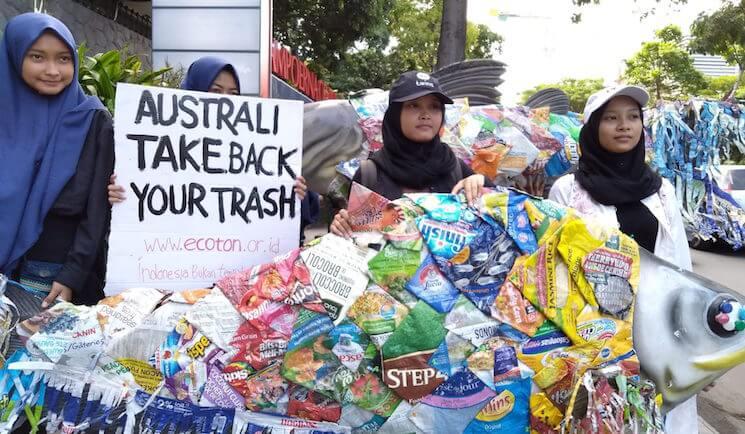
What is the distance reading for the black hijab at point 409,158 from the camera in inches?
80.6

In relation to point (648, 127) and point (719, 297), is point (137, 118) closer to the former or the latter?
point (719, 297)

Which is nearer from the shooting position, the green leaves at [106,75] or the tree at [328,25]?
the green leaves at [106,75]

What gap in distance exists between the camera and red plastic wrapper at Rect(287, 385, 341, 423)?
1.66 meters

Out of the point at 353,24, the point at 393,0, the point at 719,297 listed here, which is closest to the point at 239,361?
the point at 719,297

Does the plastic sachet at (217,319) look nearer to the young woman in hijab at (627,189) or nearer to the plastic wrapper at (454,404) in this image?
the plastic wrapper at (454,404)

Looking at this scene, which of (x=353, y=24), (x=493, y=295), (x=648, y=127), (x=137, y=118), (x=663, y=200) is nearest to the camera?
(x=493, y=295)

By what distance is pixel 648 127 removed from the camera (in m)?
6.57

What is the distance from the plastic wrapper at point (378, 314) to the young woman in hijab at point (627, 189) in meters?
0.84

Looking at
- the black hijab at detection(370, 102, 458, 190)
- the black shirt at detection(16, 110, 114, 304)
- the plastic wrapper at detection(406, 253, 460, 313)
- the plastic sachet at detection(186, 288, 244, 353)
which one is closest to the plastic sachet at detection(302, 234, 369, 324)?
the plastic wrapper at detection(406, 253, 460, 313)

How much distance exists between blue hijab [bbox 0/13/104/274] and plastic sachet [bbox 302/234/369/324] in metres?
0.90

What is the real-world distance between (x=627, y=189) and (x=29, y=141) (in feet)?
6.66

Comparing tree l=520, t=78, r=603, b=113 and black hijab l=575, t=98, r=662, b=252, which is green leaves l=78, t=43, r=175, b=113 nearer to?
black hijab l=575, t=98, r=662, b=252

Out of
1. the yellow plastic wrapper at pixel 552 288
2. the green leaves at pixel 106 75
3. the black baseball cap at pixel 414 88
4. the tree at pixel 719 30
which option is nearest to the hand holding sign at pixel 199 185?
the black baseball cap at pixel 414 88

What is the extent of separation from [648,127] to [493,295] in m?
5.81
